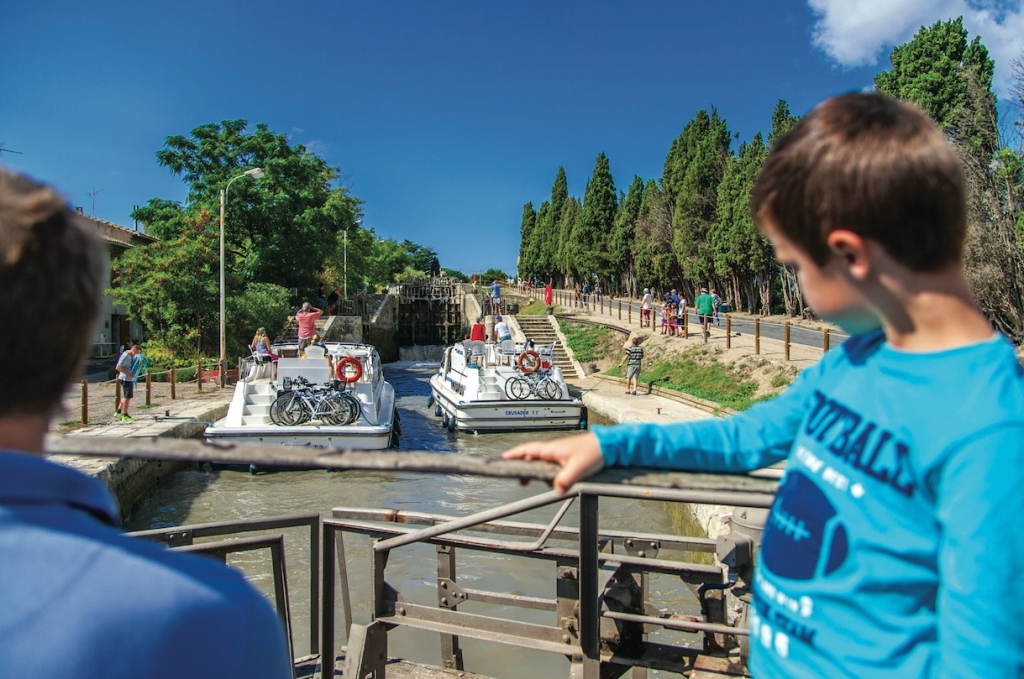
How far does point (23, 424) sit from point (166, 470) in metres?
12.7

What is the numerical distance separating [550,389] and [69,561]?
1546 centimetres

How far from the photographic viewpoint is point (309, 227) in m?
30.5

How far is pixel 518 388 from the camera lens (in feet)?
A: 52.4

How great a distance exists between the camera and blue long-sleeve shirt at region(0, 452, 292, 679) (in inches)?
25.1

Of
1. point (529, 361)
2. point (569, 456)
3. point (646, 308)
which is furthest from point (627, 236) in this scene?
point (569, 456)

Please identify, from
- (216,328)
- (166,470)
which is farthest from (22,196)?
(216,328)

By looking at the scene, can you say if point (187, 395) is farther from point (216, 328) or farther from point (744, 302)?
point (744, 302)

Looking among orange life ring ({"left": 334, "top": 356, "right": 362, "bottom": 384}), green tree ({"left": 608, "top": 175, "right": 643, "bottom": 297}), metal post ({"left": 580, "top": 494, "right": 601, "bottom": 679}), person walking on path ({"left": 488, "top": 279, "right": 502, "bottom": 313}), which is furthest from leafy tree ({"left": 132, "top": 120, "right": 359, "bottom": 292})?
metal post ({"left": 580, "top": 494, "right": 601, "bottom": 679})

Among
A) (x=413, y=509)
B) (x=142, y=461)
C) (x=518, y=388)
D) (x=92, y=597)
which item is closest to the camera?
(x=92, y=597)

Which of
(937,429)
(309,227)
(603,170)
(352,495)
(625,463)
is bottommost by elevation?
(352,495)

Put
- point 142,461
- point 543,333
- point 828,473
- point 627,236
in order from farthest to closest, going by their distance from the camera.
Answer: point 627,236 → point 543,333 → point 142,461 → point 828,473

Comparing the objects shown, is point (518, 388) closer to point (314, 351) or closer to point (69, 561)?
point (314, 351)

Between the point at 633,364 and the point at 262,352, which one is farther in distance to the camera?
the point at 633,364

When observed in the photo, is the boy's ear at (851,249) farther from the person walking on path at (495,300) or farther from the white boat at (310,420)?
the person walking on path at (495,300)
